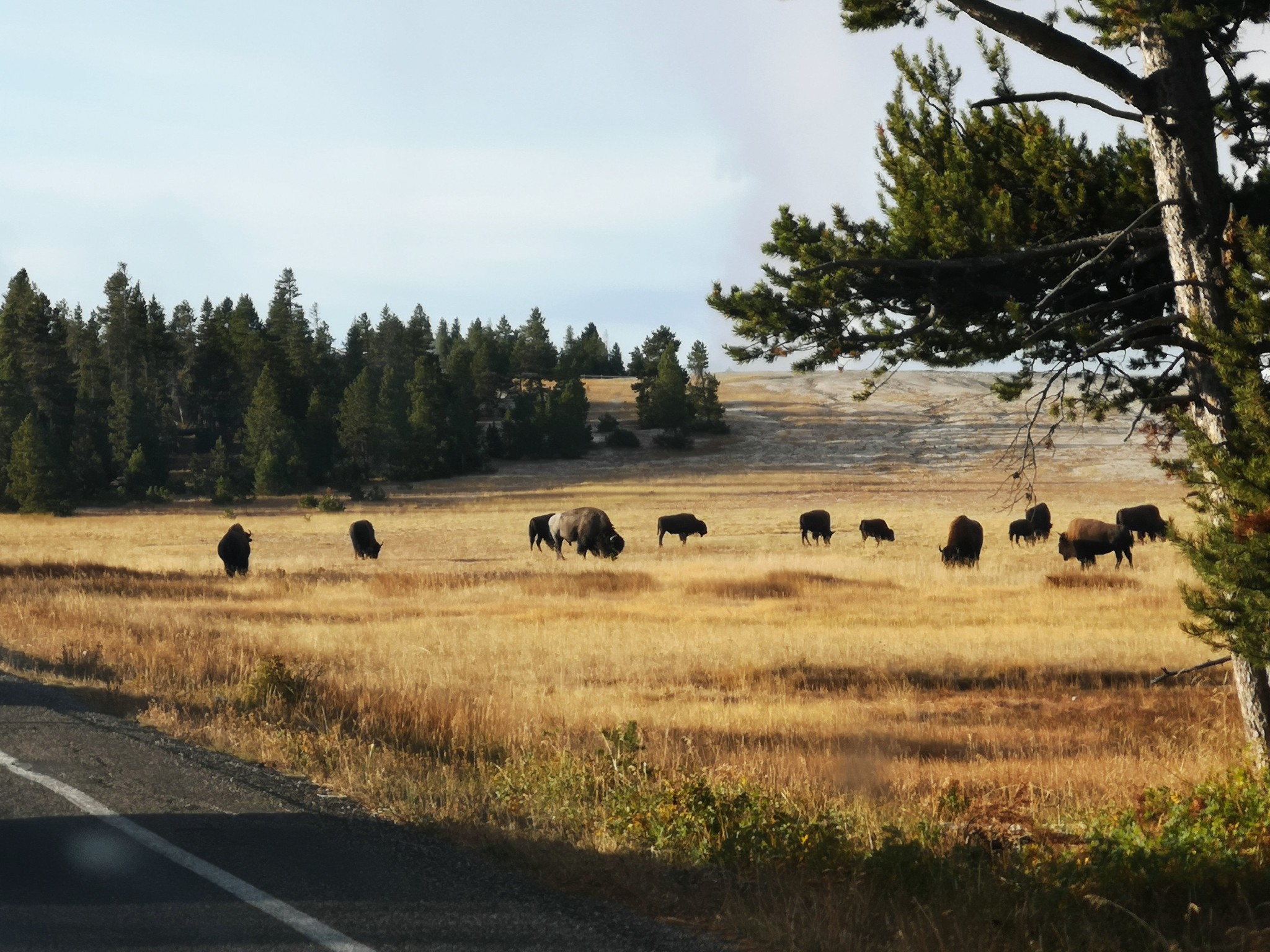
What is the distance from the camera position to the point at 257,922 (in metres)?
5.13

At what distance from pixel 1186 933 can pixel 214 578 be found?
28894mm

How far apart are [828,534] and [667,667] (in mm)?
33937

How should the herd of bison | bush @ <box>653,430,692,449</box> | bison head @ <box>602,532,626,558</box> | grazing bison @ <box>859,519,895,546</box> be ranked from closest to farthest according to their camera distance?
the herd of bison → bison head @ <box>602,532,626,558</box> → grazing bison @ <box>859,519,895,546</box> → bush @ <box>653,430,692,449</box>

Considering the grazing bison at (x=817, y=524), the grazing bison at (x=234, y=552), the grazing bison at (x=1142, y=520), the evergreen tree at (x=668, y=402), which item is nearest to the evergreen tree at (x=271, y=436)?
the evergreen tree at (x=668, y=402)

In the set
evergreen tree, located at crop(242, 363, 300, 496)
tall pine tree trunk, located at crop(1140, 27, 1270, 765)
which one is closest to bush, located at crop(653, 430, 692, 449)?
evergreen tree, located at crop(242, 363, 300, 496)

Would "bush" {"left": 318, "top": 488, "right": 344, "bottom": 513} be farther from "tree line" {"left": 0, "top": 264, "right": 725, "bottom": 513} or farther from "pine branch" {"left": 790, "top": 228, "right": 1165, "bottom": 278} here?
"pine branch" {"left": 790, "top": 228, "right": 1165, "bottom": 278}

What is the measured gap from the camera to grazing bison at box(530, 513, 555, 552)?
157 ft

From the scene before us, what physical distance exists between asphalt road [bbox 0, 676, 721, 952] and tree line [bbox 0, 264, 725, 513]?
233 ft

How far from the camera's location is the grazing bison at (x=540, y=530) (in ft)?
157

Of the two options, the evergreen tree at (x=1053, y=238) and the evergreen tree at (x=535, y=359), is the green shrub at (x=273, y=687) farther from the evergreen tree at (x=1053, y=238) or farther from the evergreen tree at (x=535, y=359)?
the evergreen tree at (x=535, y=359)

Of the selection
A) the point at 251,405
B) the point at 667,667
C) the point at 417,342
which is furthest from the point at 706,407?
the point at 667,667

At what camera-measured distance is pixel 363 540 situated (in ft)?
137

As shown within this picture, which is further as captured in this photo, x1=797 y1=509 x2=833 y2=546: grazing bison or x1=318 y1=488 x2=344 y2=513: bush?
x1=318 y1=488 x2=344 y2=513: bush

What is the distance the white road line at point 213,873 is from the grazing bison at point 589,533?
108 feet
